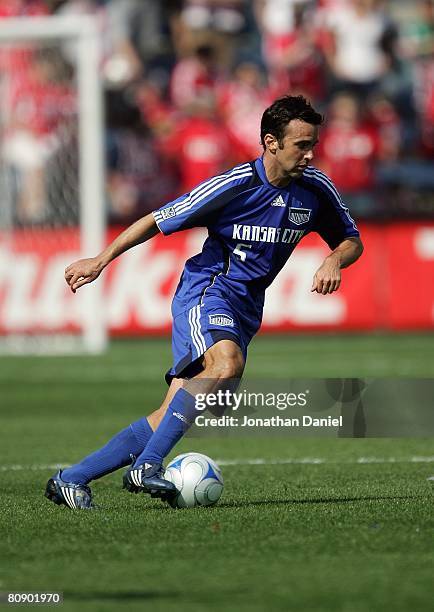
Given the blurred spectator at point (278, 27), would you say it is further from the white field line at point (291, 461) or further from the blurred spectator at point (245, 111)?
the white field line at point (291, 461)

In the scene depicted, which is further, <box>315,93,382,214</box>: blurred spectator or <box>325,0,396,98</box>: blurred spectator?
<box>325,0,396,98</box>: blurred spectator

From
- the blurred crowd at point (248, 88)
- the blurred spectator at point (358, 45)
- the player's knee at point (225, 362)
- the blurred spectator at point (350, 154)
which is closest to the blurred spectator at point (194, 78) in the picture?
the blurred crowd at point (248, 88)

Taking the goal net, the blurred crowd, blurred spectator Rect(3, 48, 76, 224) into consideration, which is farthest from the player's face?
the blurred crowd

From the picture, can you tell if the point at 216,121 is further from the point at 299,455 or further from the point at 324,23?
the point at 299,455

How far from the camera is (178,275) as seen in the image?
58.3 ft

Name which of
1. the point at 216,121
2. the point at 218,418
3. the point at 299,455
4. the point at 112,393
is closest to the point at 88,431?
the point at 299,455

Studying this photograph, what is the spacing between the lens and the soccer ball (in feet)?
20.1

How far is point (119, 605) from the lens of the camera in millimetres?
4043

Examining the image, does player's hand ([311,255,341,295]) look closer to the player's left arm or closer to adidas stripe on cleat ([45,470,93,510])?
the player's left arm

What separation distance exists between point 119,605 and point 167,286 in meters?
13.6

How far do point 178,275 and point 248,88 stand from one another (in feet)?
11.5

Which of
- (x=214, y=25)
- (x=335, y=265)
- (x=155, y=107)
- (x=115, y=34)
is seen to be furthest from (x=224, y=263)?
(x=214, y=25)

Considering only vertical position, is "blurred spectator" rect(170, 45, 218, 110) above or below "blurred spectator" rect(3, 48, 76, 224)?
above

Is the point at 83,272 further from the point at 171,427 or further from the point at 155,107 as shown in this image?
the point at 155,107
